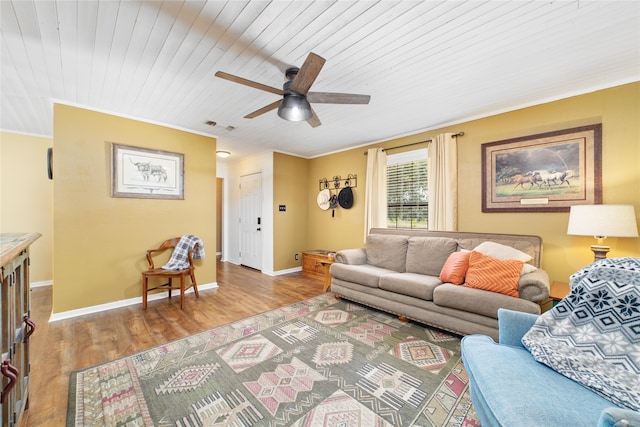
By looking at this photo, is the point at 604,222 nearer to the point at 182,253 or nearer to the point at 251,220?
the point at 182,253

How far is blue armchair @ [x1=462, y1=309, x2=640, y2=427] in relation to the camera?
36.8 inches

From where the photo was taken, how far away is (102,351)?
2242mm

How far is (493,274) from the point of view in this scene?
7.89 feet

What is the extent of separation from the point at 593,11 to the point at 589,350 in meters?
2.01

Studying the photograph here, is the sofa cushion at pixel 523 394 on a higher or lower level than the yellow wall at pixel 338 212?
lower

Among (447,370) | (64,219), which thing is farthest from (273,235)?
(447,370)

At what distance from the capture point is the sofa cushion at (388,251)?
3.50 meters

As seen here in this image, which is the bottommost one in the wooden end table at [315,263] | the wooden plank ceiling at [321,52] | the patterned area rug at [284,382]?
the patterned area rug at [284,382]

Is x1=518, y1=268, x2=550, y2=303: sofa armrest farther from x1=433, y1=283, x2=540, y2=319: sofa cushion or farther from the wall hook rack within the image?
the wall hook rack

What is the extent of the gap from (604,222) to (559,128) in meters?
1.15

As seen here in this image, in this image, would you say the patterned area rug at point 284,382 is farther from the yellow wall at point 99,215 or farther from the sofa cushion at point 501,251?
the yellow wall at point 99,215

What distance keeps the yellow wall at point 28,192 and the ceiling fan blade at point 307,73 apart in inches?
184

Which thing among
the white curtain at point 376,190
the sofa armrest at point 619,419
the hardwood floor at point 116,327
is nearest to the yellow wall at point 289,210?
the hardwood floor at point 116,327

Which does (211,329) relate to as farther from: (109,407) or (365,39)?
(365,39)
